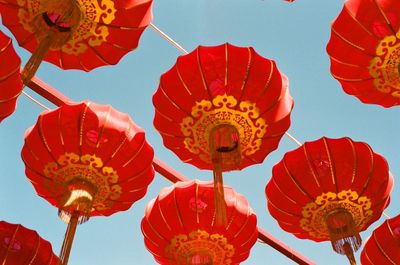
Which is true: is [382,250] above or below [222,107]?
below

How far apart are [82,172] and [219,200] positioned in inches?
44.4

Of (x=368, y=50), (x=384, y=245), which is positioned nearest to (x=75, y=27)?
(x=368, y=50)

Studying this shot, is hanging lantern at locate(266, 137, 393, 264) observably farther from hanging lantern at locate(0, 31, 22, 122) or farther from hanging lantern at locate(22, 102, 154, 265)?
hanging lantern at locate(0, 31, 22, 122)

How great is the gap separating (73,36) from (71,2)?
0.31 m

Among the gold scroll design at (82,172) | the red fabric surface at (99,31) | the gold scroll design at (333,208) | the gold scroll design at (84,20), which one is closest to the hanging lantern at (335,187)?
the gold scroll design at (333,208)

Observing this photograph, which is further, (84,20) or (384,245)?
(384,245)

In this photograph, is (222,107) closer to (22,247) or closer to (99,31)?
(99,31)

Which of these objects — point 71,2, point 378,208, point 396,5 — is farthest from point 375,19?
point 71,2

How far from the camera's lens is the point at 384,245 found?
16.1ft

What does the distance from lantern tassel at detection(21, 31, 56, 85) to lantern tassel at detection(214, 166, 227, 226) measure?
1.54m

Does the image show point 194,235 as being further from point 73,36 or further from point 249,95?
point 73,36

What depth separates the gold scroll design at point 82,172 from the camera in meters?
4.31

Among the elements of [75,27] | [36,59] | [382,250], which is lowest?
[382,250]

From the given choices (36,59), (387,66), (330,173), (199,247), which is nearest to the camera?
(36,59)
